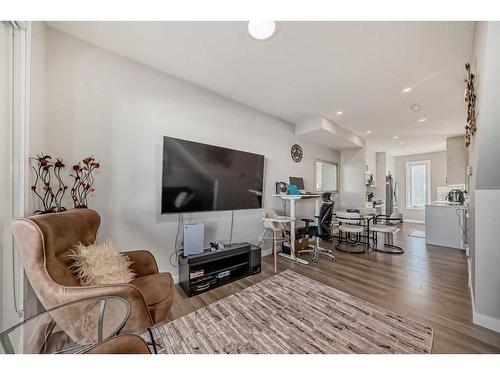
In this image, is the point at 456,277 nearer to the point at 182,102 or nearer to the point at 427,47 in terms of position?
the point at 427,47

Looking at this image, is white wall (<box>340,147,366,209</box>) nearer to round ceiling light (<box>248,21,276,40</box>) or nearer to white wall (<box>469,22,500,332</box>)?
white wall (<box>469,22,500,332</box>)

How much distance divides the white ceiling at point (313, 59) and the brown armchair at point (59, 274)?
1.77 meters

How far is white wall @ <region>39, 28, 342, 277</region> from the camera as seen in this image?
5.82 ft

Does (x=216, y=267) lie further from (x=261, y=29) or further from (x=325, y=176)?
(x=325, y=176)

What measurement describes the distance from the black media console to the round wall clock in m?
2.20

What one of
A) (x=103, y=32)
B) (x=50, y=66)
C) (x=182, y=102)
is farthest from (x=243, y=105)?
(x=50, y=66)

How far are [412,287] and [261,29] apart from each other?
3.22m

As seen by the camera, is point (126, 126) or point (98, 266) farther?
point (126, 126)

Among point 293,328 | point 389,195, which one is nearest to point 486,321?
point 293,328

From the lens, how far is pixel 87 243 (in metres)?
1.47

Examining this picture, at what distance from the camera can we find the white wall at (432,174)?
21.4ft

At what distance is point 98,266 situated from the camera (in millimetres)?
1276

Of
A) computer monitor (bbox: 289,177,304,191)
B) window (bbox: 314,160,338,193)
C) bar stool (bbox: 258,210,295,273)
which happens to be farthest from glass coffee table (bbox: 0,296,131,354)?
window (bbox: 314,160,338,193)
